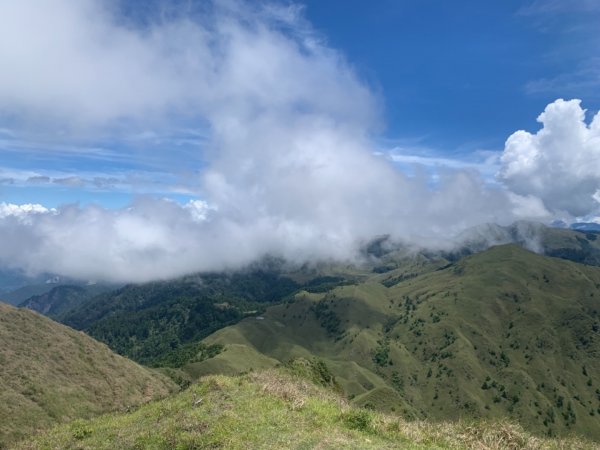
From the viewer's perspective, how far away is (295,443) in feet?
82.1

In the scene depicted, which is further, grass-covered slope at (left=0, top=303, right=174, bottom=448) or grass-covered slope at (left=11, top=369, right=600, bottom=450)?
grass-covered slope at (left=0, top=303, right=174, bottom=448)

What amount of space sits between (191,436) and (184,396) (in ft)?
41.3

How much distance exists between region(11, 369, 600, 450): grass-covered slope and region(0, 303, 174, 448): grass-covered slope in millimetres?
56875

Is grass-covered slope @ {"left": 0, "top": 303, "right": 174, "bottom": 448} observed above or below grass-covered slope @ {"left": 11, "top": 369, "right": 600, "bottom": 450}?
below

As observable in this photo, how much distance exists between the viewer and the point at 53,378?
351ft

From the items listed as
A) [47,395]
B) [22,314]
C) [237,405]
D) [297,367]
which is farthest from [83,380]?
[237,405]

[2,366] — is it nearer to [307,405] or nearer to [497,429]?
[307,405]

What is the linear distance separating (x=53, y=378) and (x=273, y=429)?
102 metres

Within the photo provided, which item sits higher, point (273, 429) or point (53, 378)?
point (273, 429)

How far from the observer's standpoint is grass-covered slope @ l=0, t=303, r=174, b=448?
289ft

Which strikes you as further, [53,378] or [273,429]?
[53,378]

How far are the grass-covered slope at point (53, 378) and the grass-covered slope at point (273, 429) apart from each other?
56.9m

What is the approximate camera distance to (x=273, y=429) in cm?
2800

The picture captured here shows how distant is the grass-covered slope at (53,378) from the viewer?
88.1m
